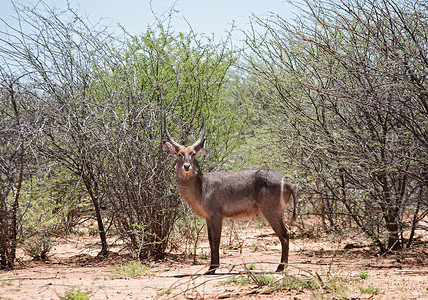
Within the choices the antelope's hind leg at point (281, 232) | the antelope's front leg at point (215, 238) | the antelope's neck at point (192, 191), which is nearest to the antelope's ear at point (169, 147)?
the antelope's neck at point (192, 191)

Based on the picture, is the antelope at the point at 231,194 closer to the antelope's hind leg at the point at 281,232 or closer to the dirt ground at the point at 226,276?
the antelope's hind leg at the point at 281,232

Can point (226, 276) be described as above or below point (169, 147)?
below

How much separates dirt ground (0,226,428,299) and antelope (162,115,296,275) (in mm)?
744

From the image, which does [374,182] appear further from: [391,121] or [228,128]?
[228,128]

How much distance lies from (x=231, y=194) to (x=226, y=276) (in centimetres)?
174

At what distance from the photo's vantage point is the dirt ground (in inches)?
216

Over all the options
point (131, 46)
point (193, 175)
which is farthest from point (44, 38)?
point (193, 175)

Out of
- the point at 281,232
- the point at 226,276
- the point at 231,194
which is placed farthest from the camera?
the point at 231,194

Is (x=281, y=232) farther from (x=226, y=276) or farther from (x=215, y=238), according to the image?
(x=226, y=276)

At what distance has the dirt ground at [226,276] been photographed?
216 inches

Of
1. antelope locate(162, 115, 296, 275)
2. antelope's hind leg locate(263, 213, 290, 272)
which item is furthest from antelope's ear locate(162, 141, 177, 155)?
antelope's hind leg locate(263, 213, 290, 272)

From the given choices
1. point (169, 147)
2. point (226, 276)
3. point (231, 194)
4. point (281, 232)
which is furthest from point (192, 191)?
point (226, 276)

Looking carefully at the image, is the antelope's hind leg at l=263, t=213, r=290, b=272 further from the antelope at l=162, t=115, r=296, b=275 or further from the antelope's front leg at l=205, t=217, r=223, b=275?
the antelope's front leg at l=205, t=217, r=223, b=275

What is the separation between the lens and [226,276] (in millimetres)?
6633
